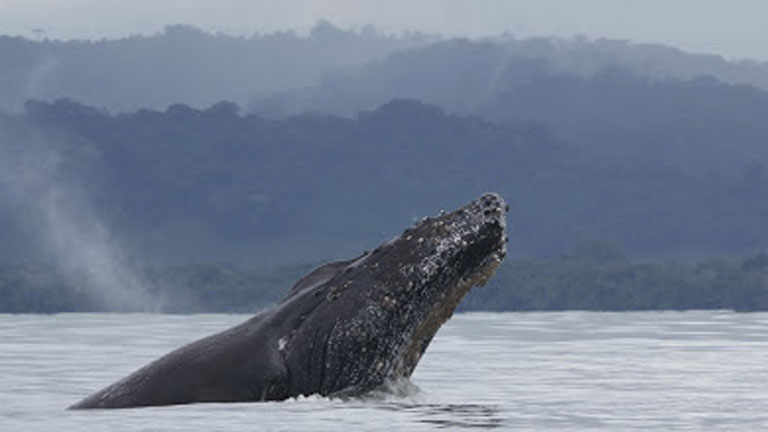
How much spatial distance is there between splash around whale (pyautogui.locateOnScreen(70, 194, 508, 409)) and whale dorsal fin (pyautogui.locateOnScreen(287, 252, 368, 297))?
13 mm

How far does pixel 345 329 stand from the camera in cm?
1691

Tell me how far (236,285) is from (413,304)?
138612mm

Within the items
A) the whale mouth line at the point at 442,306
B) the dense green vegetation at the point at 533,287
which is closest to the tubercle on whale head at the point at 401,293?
the whale mouth line at the point at 442,306

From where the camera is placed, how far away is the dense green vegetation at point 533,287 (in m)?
138

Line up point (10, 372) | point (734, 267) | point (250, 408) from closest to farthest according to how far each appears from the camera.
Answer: point (250, 408)
point (10, 372)
point (734, 267)

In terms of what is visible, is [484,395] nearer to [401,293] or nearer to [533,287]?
[401,293]

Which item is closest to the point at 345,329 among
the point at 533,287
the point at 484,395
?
the point at 484,395

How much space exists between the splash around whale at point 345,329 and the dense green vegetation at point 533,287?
107 metres

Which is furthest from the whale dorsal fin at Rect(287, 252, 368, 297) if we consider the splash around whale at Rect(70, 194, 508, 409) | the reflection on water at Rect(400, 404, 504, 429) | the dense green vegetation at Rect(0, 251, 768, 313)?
the dense green vegetation at Rect(0, 251, 768, 313)

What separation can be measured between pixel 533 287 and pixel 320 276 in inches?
5197

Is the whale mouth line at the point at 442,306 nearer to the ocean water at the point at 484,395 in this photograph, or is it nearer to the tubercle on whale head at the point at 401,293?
the tubercle on whale head at the point at 401,293

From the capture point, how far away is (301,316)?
56.0ft

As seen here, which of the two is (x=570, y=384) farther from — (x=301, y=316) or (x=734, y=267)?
(x=734, y=267)

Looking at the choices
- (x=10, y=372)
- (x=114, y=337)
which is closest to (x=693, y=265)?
(x=114, y=337)
